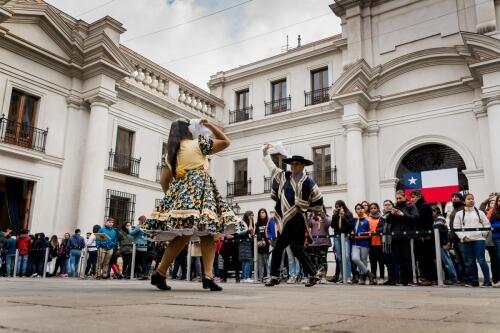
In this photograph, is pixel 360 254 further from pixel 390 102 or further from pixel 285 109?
pixel 285 109

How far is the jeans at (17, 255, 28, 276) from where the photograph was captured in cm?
1336

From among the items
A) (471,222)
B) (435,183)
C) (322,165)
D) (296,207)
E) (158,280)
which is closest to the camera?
(158,280)

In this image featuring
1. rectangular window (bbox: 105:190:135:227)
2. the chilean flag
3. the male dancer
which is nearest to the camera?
the male dancer

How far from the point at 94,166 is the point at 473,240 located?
1224 cm

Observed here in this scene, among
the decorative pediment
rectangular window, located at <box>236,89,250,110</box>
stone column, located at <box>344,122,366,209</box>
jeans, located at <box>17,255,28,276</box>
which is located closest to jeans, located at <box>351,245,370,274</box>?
stone column, located at <box>344,122,366,209</box>

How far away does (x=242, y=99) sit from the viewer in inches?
923

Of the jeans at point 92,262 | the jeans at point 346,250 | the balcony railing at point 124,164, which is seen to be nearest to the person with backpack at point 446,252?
the jeans at point 346,250

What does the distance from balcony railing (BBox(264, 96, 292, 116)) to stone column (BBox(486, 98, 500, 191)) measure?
8867mm

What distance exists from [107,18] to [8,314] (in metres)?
16.1

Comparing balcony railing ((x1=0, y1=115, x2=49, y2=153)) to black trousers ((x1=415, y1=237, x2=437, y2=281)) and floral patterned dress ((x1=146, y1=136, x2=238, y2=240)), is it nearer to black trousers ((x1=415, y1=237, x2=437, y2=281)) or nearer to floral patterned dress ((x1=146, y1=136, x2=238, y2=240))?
floral patterned dress ((x1=146, y1=136, x2=238, y2=240))

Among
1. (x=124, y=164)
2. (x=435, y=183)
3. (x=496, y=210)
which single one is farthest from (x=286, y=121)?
(x=496, y=210)

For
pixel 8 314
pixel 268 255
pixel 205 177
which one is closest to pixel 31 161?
pixel 268 255

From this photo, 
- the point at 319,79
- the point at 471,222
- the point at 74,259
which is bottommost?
the point at 74,259

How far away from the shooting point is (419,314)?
2.54 m
